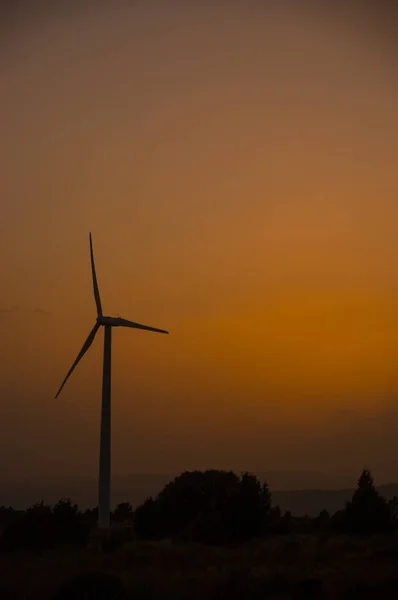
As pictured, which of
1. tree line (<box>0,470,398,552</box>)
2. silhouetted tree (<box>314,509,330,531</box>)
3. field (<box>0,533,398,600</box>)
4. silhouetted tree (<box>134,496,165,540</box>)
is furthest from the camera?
silhouetted tree (<box>314,509,330,531</box>)

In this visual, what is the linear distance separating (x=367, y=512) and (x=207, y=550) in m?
23.5

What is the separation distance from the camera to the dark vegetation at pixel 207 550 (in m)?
37.3

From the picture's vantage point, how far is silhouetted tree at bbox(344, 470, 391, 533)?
247 feet

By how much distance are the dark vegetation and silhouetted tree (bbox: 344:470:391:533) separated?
4.5 inches

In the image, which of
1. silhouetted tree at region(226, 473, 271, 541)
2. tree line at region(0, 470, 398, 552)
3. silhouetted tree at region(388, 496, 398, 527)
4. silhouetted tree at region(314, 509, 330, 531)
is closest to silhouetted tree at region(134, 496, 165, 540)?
tree line at region(0, 470, 398, 552)

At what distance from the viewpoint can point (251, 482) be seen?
79812 mm

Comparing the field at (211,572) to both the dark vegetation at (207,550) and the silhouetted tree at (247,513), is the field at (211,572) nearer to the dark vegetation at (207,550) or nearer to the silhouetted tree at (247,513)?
the dark vegetation at (207,550)

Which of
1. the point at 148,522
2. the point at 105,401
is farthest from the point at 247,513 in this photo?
the point at 105,401

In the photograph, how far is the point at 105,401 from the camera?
7181 centimetres

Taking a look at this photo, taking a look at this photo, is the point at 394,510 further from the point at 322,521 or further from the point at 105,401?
the point at 105,401

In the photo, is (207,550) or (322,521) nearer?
(207,550)

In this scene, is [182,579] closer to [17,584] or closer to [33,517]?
[17,584]

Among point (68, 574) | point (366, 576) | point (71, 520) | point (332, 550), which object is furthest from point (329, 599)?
point (71, 520)

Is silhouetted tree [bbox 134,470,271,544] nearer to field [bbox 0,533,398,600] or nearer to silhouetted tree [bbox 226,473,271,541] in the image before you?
silhouetted tree [bbox 226,473,271,541]
